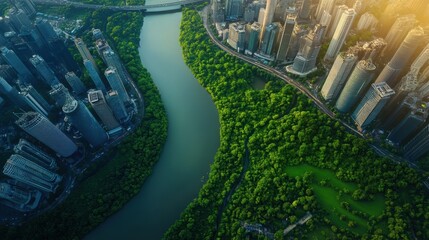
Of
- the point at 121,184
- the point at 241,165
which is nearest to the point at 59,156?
the point at 121,184

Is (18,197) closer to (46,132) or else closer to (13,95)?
(46,132)

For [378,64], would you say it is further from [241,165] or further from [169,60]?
[169,60]

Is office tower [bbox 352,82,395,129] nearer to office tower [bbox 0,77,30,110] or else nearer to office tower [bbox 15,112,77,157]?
office tower [bbox 15,112,77,157]

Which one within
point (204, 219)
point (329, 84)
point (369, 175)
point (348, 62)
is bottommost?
point (204, 219)

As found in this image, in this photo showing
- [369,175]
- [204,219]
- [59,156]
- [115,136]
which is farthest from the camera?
[115,136]

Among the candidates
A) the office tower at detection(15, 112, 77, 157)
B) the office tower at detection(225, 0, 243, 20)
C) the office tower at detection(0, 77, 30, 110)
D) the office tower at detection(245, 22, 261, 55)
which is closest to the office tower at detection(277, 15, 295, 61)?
the office tower at detection(245, 22, 261, 55)

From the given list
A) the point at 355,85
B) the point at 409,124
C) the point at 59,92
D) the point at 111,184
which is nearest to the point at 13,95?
the point at 59,92

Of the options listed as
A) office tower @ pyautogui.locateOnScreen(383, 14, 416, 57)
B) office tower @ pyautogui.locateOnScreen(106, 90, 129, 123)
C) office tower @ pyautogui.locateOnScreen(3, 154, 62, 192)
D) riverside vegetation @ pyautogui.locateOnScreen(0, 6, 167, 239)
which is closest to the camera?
office tower @ pyautogui.locateOnScreen(3, 154, 62, 192)
